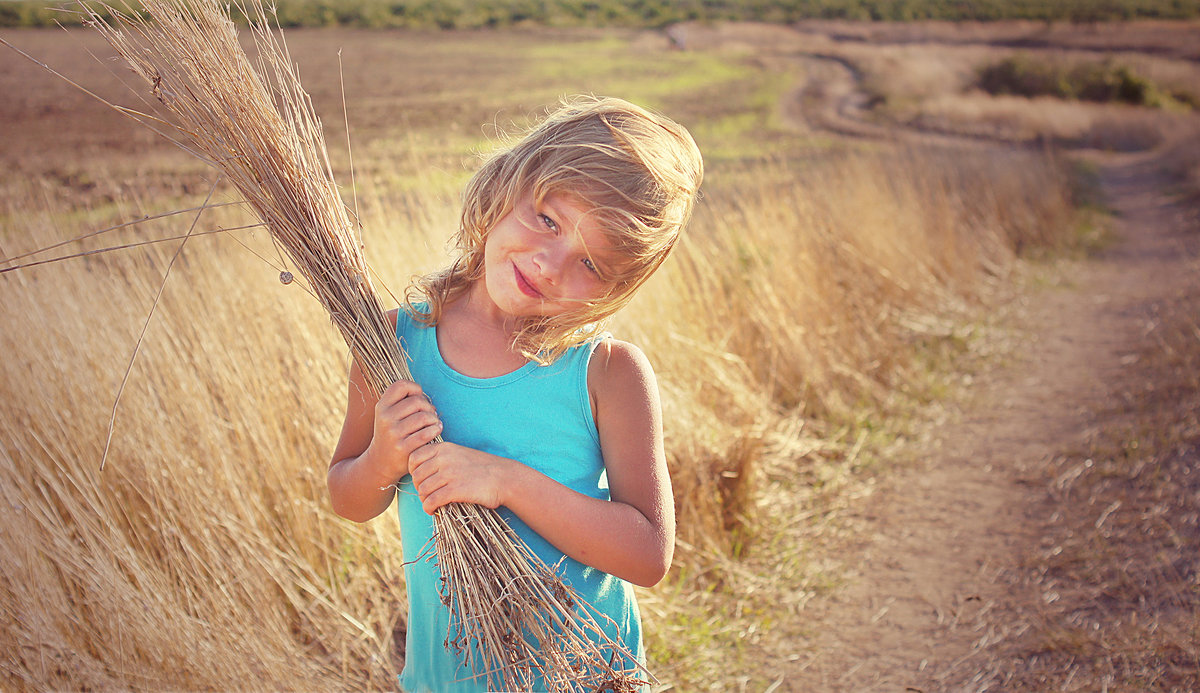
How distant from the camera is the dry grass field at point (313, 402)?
1.51 metres

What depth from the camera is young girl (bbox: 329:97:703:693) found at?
103 cm

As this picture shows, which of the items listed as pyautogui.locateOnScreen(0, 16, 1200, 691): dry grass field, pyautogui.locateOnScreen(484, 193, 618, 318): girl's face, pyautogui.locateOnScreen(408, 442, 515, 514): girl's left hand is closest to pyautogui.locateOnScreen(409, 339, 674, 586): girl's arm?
pyautogui.locateOnScreen(408, 442, 515, 514): girl's left hand

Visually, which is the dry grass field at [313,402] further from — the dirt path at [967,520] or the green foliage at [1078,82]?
the green foliage at [1078,82]

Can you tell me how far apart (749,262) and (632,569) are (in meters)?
3.19

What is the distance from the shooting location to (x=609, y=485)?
3.64 ft

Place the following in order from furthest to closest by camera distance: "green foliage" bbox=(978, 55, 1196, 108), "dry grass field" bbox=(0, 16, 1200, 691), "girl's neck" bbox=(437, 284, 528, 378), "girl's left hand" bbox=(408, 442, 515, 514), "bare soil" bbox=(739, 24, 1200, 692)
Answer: "green foliage" bbox=(978, 55, 1196, 108) → "bare soil" bbox=(739, 24, 1200, 692) → "dry grass field" bbox=(0, 16, 1200, 691) → "girl's neck" bbox=(437, 284, 528, 378) → "girl's left hand" bbox=(408, 442, 515, 514)

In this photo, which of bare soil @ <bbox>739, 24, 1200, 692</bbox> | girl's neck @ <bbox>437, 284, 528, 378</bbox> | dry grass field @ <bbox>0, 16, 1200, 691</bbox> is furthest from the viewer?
bare soil @ <bbox>739, 24, 1200, 692</bbox>

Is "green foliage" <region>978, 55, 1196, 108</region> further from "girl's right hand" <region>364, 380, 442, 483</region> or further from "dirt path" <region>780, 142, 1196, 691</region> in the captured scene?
"girl's right hand" <region>364, 380, 442, 483</region>

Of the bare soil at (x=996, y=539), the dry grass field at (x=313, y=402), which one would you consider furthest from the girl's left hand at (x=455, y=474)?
the bare soil at (x=996, y=539)

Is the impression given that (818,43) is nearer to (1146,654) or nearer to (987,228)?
(987,228)

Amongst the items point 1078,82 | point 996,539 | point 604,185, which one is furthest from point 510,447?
point 1078,82

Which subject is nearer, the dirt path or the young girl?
the young girl

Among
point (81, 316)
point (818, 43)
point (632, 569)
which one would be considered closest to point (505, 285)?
point (632, 569)

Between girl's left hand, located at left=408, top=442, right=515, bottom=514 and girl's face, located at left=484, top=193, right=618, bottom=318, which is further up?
girl's face, located at left=484, top=193, right=618, bottom=318
